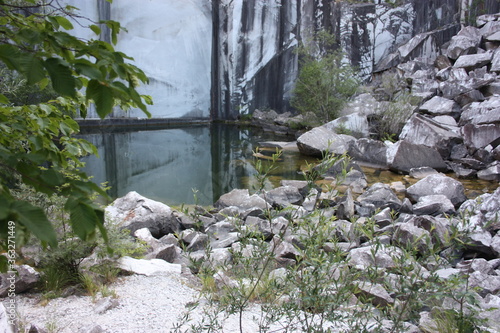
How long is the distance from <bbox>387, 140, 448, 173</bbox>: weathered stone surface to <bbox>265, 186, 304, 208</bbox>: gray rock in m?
3.51

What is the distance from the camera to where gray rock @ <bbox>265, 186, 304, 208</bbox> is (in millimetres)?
5930

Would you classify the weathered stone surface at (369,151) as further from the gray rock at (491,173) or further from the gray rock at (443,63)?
the gray rock at (443,63)

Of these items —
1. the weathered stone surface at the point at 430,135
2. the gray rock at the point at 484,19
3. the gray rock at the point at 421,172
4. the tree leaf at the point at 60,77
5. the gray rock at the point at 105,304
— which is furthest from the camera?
the gray rock at the point at 484,19

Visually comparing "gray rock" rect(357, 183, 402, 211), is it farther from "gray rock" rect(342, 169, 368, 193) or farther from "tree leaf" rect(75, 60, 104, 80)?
"tree leaf" rect(75, 60, 104, 80)

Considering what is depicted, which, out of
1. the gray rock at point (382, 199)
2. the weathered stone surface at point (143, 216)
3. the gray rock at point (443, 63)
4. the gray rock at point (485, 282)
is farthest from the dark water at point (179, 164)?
the gray rock at point (443, 63)

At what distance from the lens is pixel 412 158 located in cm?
855

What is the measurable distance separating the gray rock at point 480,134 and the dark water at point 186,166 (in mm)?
1337

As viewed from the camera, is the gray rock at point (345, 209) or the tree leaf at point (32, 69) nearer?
the tree leaf at point (32, 69)

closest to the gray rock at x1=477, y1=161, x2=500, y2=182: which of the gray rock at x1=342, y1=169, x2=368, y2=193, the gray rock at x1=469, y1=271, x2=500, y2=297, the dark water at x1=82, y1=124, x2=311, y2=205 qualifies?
the gray rock at x1=342, y1=169, x2=368, y2=193

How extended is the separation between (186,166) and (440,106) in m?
7.41

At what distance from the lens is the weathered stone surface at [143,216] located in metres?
4.36

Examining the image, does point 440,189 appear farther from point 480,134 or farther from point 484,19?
point 484,19

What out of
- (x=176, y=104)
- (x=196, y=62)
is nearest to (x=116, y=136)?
(x=176, y=104)

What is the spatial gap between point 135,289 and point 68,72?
2.13 m
